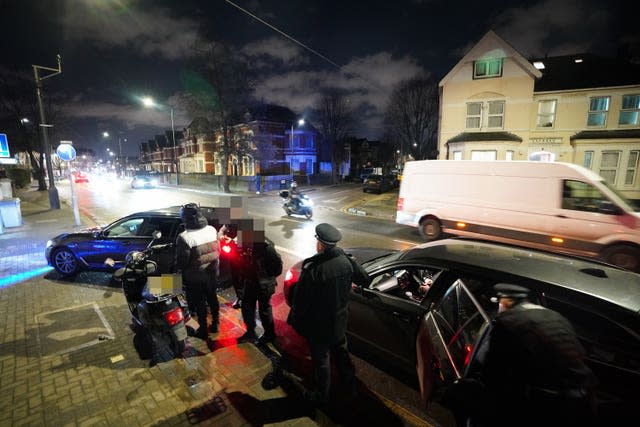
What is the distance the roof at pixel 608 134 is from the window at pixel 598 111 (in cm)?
53

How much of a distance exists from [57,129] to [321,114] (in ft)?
92.5

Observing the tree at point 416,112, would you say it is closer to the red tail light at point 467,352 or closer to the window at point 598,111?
the window at point 598,111

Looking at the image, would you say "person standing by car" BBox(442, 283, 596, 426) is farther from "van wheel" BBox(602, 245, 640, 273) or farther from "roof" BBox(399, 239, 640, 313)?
"van wheel" BBox(602, 245, 640, 273)

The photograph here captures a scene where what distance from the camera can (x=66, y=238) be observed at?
6465 mm

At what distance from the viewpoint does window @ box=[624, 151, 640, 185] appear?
642 inches

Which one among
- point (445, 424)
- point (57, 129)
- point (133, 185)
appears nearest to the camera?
point (445, 424)

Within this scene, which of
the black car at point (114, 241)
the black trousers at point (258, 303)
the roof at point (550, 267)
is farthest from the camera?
the black car at point (114, 241)

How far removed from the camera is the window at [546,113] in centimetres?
1731

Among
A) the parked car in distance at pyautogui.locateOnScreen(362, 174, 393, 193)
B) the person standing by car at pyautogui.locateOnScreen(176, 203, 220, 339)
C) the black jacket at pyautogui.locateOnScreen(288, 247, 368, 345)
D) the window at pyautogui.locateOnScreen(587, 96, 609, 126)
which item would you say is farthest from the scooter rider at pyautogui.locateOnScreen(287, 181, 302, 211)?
the window at pyautogui.locateOnScreen(587, 96, 609, 126)

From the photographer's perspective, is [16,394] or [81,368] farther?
[81,368]

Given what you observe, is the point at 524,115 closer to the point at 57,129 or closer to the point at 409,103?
the point at 409,103

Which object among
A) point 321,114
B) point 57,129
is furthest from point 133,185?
point 321,114

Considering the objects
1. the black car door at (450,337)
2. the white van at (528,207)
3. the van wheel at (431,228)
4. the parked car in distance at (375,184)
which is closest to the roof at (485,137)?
the parked car in distance at (375,184)

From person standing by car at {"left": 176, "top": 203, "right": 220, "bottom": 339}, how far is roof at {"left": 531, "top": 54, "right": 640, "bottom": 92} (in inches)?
815
